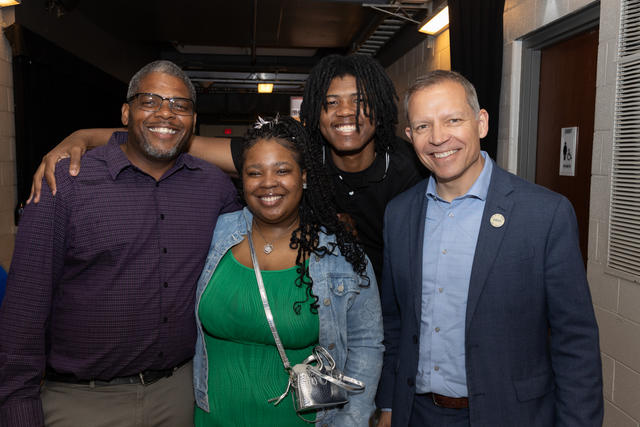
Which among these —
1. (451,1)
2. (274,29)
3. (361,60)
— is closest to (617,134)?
(361,60)

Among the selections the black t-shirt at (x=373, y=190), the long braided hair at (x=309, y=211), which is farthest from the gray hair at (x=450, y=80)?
the black t-shirt at (x=373, y=190)

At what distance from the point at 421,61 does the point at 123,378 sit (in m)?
5.35

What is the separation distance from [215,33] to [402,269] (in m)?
8.00

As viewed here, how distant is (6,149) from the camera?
5.12 metres

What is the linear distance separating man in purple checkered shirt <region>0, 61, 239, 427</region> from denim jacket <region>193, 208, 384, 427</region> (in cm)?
11

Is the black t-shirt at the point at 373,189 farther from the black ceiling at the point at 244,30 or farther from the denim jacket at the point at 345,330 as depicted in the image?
the black ceiling at the point at 244,30

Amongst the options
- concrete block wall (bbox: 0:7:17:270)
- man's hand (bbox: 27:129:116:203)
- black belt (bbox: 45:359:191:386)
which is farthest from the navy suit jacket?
concrete block wall (bbox: 0:7:17:270)

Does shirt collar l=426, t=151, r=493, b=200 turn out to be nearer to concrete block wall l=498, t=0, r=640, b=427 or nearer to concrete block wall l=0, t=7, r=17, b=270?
concrete block wall l=498, t=0, r=640, b=427

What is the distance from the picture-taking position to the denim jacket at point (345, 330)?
1.78 metres

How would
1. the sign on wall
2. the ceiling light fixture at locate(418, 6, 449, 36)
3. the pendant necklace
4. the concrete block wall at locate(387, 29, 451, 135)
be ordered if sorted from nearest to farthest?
the pendant necklace, the sign on wall, the ceiling light fixture at locate(418, 6, 449, 36), the concrete block wall at locate(387, 29, 451, 135)

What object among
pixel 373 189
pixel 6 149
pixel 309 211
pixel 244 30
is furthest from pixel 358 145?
pixel 244 30

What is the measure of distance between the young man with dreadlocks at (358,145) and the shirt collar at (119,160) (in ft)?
1.45

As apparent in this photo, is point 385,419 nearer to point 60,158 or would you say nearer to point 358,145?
point 358,145

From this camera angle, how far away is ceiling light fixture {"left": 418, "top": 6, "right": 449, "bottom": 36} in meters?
4.53
